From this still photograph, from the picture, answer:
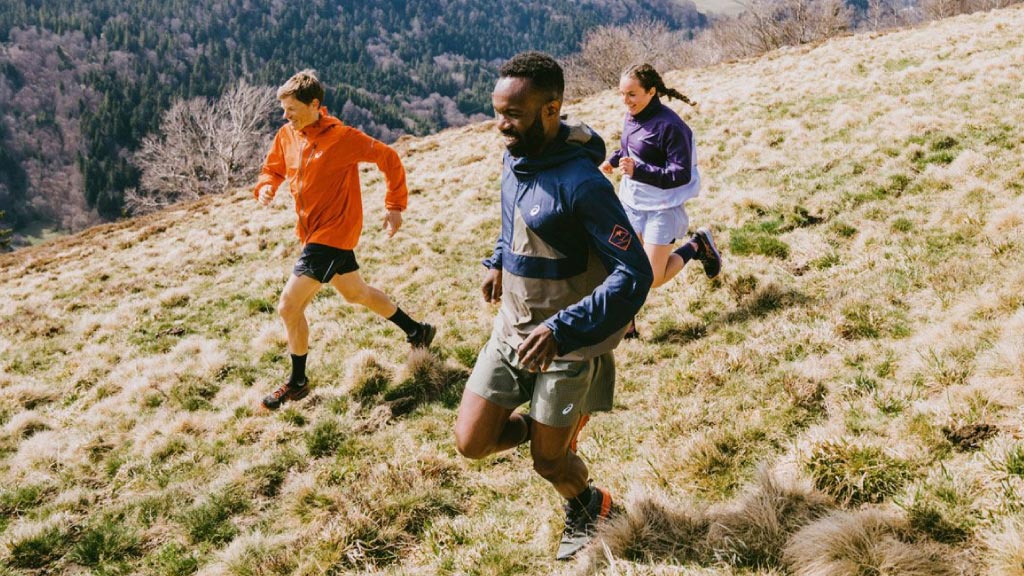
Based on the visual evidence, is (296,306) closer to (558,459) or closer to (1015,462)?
(558,459)

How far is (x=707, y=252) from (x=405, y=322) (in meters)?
3.38

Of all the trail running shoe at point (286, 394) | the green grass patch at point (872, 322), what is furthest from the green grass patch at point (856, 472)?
the trail running shoe at point (286, 394)

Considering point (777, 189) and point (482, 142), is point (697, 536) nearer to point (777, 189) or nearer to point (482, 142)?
point (777, 189)

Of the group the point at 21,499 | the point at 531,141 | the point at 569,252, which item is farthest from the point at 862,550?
the point at 21,499

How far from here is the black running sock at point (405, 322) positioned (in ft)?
19.5

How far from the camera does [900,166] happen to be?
26.7 ft

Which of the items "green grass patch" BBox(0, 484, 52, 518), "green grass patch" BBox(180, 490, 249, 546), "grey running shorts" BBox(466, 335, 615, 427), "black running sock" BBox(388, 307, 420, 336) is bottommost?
"green grass patch" BBox(0, 484, 52, 518)

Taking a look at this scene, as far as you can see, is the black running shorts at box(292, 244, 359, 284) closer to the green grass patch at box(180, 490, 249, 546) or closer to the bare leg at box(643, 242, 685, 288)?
the green grass patch at box(180, 490, 249, 546)

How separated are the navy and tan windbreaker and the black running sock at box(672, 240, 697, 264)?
→ 3216 mm

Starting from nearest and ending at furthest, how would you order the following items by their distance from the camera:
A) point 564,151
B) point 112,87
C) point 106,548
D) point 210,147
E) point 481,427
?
point 564,151 → point 481,427 → point 106,548 → point 210,147 → point 112,87

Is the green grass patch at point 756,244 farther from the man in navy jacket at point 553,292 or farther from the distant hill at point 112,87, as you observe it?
the distant hill at point 112,87

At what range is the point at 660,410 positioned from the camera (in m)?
4.08

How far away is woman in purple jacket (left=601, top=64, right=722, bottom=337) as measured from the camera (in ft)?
15.9

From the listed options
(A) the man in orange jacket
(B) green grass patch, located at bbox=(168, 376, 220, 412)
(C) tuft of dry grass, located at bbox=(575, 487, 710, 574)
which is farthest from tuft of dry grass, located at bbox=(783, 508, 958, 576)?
(B) green grass patch, located at bbox=(168, 376, 220, 412)
